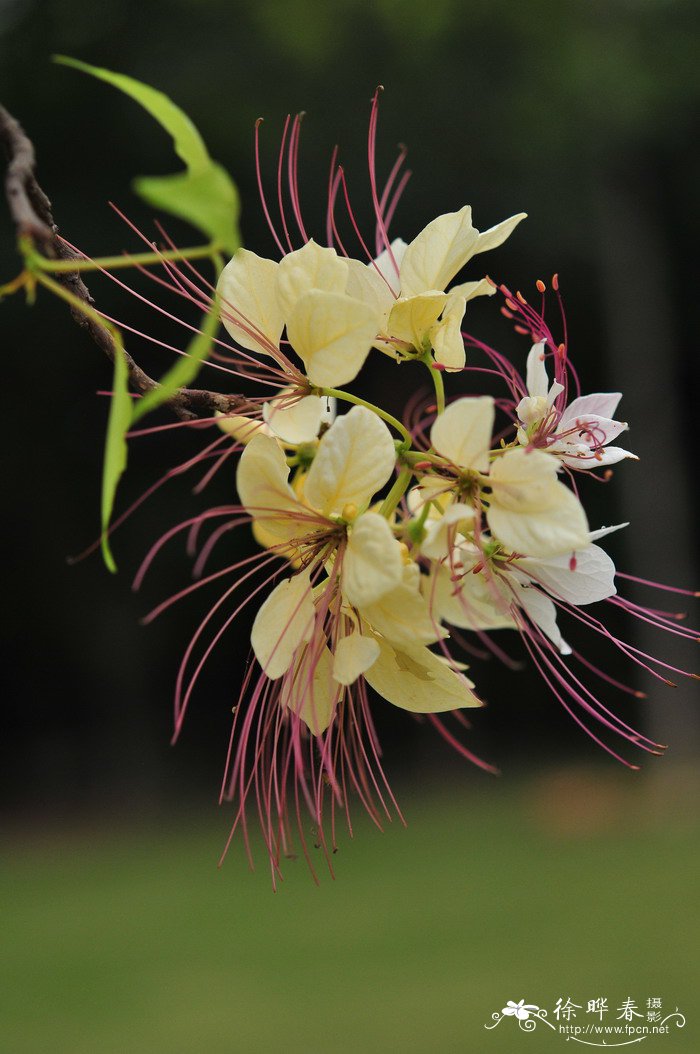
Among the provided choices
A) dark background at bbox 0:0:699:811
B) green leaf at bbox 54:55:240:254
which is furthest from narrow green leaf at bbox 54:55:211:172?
dark background at bbox 0:0:699:811

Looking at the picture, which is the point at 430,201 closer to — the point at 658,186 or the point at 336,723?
the point at 658,186

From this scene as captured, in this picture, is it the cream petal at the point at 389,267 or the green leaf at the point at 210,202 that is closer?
the green leaf at the point at 210,202

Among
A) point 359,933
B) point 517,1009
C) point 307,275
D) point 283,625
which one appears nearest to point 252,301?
point 307,275

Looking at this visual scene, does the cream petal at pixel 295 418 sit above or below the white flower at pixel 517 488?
above

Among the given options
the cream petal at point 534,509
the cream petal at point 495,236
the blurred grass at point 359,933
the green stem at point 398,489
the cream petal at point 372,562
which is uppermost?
the cream petal at point 495,236

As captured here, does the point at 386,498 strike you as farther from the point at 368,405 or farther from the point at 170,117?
the point at 170,117

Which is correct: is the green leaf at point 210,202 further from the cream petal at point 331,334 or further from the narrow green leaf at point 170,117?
the cream petal at point 331,334

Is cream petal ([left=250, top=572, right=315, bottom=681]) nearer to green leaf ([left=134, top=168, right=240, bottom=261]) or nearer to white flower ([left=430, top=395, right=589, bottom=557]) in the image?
white flower ([left=430, top=395, right=589, bottom=557])

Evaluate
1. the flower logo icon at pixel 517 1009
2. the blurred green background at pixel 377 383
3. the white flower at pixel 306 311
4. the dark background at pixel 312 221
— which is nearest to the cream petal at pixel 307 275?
the white flower at pixel 306 311
